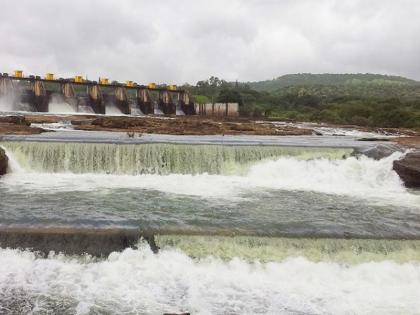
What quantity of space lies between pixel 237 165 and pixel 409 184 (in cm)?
538

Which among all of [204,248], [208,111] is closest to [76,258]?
[204,248]

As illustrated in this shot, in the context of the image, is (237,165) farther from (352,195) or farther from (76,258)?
(76,258)

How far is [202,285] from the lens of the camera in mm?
7062

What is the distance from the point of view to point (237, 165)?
15953 millimetres

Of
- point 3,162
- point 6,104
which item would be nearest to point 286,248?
point 3,162

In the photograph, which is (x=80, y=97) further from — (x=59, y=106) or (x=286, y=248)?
(x=286, y=248)

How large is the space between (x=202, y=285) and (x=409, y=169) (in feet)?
32.9

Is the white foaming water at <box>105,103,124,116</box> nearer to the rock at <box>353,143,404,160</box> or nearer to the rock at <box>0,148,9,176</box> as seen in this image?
the rock at <box>0,148,9,176</box>

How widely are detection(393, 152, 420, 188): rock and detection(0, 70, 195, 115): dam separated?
1326 inches

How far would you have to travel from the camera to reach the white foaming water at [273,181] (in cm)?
1289

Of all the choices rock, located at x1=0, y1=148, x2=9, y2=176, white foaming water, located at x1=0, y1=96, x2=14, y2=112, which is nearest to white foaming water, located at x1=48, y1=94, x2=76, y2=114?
white foaming water, located at x1=0, y1=96, x2=14, y2=112

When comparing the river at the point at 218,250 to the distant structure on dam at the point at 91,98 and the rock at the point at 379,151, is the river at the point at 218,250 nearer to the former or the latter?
the rock at the point at 379,151

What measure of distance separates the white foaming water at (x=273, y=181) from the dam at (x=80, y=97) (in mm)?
28103

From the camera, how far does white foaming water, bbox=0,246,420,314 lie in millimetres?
6461
